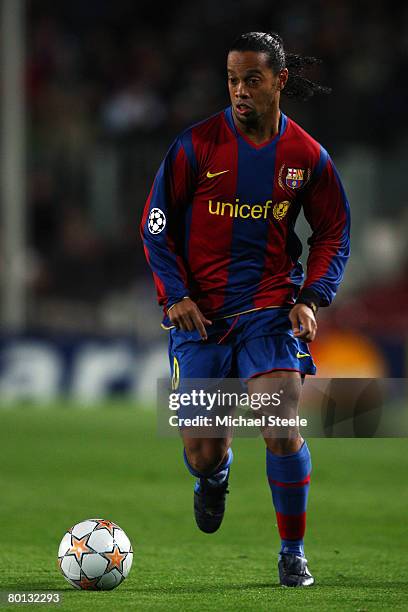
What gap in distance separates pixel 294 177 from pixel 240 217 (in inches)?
10.6

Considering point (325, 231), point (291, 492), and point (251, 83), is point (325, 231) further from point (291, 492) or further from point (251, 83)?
point (291, 492)

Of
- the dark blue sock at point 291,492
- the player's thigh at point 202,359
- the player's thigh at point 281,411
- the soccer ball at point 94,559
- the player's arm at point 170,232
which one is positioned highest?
the player's arm at point 170,232

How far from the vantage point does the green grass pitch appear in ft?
16.1

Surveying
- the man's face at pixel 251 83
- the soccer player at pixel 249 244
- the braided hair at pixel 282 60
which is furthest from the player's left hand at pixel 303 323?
the braided hair at pixel 282 60

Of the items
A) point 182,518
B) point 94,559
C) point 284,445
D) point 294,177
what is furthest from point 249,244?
point 182,518

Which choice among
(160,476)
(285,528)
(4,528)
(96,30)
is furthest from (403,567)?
(96,30)

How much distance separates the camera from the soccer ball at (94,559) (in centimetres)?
488

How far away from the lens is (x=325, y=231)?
5402 millimetres

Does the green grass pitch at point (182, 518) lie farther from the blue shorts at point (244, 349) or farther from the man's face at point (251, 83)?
the man's face at point (251, 83)

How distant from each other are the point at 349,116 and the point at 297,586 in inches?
428

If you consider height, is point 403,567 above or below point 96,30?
below

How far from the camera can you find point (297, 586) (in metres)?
5.04

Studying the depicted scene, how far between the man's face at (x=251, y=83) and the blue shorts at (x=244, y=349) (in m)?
0.80

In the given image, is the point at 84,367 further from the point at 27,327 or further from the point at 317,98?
the point at 317,98
